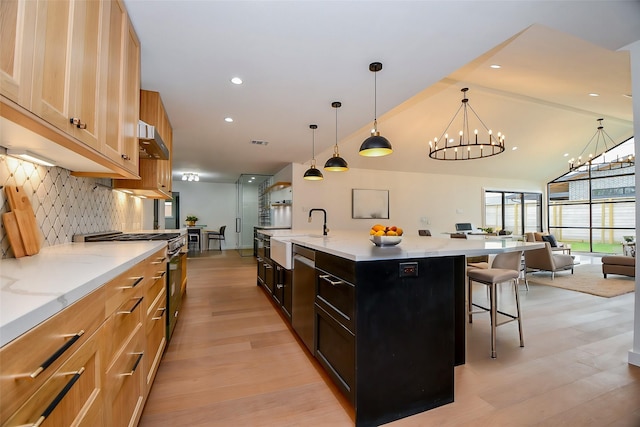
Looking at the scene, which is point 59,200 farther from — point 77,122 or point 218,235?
point 218,235

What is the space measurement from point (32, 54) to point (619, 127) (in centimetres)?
1111

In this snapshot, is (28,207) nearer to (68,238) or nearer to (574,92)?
(68,238)

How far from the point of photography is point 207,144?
505cm

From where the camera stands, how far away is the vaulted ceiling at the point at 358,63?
177 cm

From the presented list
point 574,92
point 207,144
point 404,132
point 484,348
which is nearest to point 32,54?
point 484,348

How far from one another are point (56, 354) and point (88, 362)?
25cm

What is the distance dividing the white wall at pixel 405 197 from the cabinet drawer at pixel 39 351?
19.0ft

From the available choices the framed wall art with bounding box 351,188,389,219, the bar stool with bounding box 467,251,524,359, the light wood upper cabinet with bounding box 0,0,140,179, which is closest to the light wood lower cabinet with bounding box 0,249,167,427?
the light wood upper cabinet with bounding box 0,0,140,179

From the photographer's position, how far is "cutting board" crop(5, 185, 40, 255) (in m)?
1.41

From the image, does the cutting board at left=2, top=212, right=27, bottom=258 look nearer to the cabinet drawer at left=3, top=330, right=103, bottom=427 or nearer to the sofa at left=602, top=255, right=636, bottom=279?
the cabinet drawer at left=3, top=330, right=103, bottom=427

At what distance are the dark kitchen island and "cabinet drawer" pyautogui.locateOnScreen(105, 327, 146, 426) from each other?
1107mm

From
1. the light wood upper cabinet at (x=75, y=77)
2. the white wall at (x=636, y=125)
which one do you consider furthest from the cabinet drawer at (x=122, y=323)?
the white wall at (x=636, y=125)

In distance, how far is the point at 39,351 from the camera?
0.63 meters

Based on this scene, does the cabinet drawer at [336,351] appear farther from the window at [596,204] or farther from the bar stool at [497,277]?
the window at [596,204]
